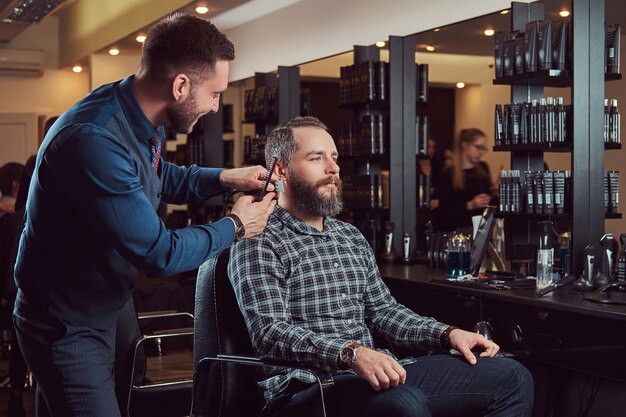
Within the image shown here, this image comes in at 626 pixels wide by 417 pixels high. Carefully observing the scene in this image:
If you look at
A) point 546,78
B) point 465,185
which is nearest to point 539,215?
point 546,78

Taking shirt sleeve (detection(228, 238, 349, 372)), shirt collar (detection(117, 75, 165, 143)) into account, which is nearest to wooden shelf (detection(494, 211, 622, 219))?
shirt sleeve (detection(228, 238, 349, 372))

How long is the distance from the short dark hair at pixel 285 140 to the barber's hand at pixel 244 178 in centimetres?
55

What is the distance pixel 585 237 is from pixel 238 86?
5.04m

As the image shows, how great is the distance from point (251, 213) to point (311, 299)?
64cm

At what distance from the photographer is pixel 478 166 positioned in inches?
259

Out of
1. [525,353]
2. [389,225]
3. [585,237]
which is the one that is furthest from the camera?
[389,225]

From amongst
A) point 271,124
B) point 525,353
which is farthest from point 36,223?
point 271,124

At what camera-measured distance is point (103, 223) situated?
1.93 meters

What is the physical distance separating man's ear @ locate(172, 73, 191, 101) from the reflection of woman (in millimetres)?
3960

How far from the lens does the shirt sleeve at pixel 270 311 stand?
244 cm

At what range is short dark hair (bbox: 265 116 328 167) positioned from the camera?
3.04m

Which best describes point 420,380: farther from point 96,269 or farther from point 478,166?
point 478,166

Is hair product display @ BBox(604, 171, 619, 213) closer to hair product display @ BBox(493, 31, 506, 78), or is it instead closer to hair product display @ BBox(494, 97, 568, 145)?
hair product display @ BBox(494, 97, 568, 145)

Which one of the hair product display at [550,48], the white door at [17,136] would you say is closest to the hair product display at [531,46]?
the hair product display at [550,48]
